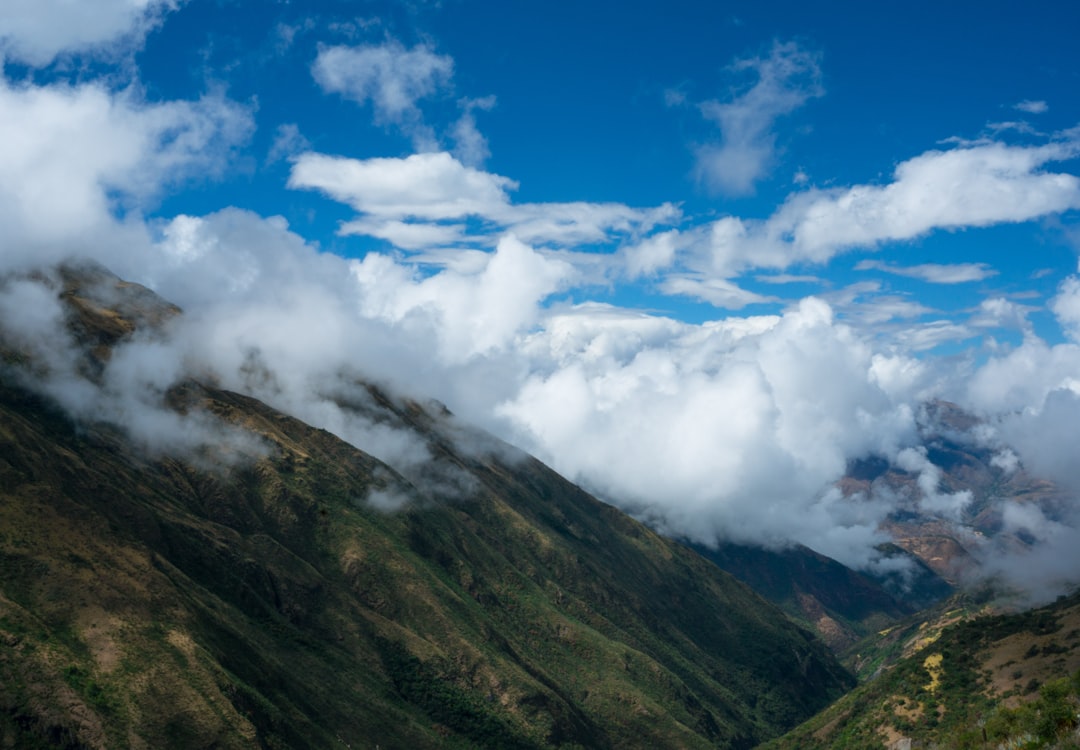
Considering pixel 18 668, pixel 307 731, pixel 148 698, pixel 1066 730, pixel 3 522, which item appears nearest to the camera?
pixel 1066 730

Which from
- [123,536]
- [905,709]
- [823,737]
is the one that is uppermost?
[905,709]

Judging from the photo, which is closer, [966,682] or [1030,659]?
[1030,659]

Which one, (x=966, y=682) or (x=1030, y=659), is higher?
(x=1030, y=659)

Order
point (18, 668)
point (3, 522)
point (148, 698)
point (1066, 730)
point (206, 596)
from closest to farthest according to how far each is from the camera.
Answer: point (1066, 730) → point (18, 668) → point (148, 698) → point (3, 522) → point (206, 596)

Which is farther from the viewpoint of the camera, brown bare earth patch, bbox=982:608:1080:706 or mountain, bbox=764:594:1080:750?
brown bare earth patch, bbox=982:608:1080:706

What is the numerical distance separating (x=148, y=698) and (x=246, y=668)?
3196 centimetres

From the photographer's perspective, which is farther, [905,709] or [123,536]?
[123,536]

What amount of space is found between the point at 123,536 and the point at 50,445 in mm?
33852

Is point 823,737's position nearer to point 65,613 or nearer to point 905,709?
point 905,709

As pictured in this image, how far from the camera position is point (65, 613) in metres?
153

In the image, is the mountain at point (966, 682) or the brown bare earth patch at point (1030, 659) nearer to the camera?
the mountain at point (966, 682)

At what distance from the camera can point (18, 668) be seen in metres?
134

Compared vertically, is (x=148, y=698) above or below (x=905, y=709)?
below

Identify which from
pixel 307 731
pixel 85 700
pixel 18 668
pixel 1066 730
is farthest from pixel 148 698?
pixel 1066 730
